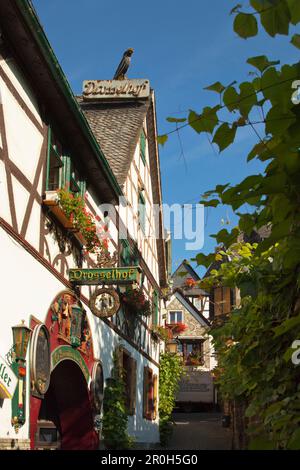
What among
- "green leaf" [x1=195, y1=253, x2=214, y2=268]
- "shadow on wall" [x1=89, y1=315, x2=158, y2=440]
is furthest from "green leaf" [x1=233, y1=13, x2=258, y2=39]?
"shadow on wall" [x1=89, y1=315, x2=158, y2=440]

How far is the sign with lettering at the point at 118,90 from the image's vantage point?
17.8 metres

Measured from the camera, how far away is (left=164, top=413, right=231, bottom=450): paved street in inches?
815

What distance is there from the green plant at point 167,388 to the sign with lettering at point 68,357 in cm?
1110

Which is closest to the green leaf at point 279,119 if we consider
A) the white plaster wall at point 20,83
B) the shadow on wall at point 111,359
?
the white plaster wall at point 20,83

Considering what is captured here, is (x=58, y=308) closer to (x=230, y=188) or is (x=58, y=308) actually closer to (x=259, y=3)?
(x=230, y=188)

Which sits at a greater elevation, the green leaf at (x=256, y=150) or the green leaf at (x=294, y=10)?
the green leaf at (x=294, y=10)

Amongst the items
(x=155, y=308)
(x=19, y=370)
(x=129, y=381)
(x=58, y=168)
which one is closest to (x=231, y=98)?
(x=19, y=370)

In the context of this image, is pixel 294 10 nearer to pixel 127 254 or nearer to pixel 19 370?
pixel 19 370

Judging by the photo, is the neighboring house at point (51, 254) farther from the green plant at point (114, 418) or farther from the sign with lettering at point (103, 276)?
the green plant at point (114, 418)

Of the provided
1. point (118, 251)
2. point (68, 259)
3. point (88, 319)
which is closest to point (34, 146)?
point (68, 259)

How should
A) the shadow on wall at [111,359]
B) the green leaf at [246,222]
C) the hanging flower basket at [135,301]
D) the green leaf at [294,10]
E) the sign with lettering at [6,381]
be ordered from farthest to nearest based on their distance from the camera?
the hanging flower basket at [135,301] < the shadow on wall at [111,359] < the sign with lettering at [6,381] < the green leaf at [246,222] < the green leaf at [294,10]

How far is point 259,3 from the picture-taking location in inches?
83.5

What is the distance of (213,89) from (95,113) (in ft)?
50.1

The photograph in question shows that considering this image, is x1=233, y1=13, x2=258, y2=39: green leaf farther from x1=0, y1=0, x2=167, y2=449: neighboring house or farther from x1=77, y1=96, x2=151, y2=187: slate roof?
x1=77, y1=96, x2=151, y2=187: slate roof
